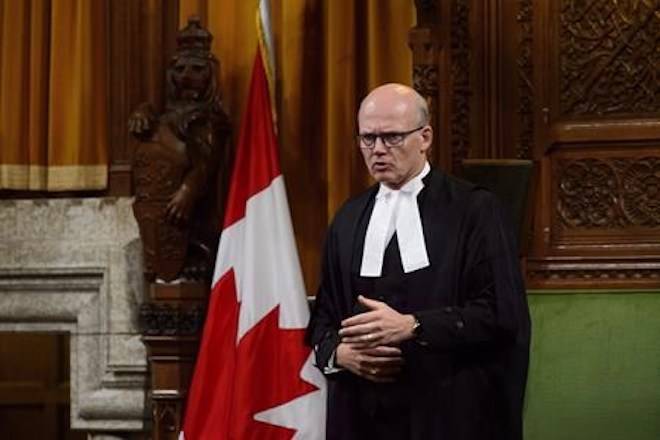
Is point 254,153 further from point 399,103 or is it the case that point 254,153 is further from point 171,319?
point 399,103

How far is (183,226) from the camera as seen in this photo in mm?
3465

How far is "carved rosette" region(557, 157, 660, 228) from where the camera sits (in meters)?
3.38

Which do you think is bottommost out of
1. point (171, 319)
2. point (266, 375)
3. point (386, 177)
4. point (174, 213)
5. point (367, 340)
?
point (266, 375)

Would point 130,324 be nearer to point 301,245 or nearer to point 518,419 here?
point 301,245

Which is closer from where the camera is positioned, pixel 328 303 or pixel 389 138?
pixel 389 138

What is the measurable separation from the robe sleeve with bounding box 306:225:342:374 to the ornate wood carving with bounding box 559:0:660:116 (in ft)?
3.40

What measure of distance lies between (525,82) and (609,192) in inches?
15.1

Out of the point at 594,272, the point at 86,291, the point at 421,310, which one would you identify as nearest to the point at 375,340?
the point at 421,310

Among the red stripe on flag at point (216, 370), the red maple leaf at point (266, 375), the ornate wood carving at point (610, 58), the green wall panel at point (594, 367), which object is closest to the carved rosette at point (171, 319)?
the red stripe on flag at point (216, 370)

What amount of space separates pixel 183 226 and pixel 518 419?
1.27 m

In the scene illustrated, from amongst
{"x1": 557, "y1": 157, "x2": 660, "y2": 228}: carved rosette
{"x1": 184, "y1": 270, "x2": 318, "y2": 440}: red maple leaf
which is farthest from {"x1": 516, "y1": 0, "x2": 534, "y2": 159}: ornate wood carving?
{"x1": 184, "y1": 270, "x2": 318, "y2": 440}: red maple leaf

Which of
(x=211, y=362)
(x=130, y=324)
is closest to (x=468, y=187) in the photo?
(x=211, y=362)

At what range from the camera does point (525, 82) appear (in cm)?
349

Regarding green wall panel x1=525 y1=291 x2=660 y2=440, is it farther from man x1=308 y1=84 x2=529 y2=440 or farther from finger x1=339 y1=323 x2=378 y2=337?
Result: finger x1=339 y1=323 x2=378 y2=337
